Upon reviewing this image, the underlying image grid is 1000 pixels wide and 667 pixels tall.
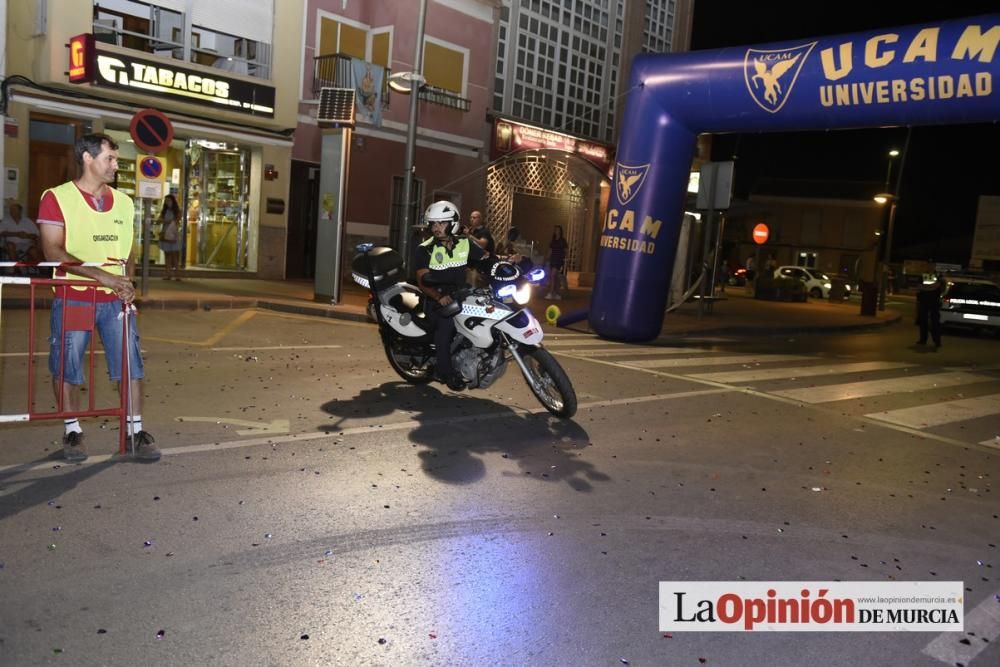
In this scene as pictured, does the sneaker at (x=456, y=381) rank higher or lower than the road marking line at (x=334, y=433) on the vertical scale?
higher

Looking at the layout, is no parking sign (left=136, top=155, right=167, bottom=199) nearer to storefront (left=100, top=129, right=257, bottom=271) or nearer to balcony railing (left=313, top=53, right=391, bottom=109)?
storefront (left=100, top=129, right=257, bottom=271)

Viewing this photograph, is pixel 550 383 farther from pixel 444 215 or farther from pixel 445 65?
pixel 445 65

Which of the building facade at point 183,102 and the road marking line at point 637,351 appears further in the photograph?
the building facade at point 183,102

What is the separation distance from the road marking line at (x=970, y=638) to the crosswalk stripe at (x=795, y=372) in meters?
6.37

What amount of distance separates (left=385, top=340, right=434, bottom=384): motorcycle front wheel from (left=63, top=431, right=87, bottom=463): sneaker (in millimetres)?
3338

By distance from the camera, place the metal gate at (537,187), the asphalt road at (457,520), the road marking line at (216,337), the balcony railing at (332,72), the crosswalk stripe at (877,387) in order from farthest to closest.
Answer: the metal gate at (537,187)
the balcony railing at (332,72)
the road marking line at (216,337)
the crosswalk stripe at (877,387)
the asphalt road at (457,520)

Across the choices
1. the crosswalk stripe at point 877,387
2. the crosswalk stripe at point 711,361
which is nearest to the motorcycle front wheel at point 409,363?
the crosswalk stripe at point 711,361

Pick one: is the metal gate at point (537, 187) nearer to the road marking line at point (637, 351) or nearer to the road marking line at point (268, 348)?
the road marking line at point (637, 351)

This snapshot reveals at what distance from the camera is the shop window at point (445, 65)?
916 inches

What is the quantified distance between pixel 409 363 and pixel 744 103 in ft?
23.1

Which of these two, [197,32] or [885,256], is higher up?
[197,32]

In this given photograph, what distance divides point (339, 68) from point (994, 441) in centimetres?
1733

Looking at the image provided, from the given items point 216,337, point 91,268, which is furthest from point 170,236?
point 91,268

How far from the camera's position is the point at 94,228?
16.9 ft
